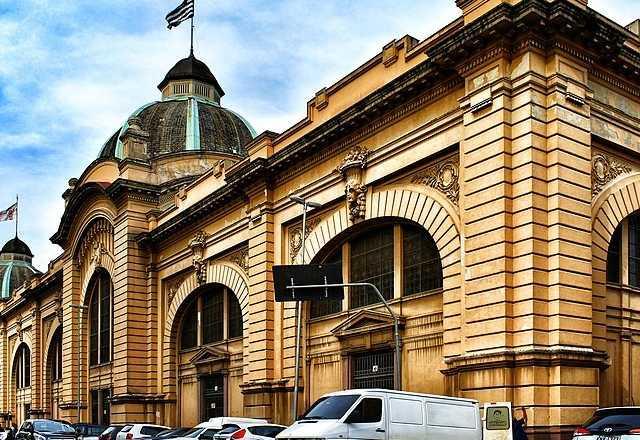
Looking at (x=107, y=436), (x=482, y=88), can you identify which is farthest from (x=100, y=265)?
(x=482, y=88)

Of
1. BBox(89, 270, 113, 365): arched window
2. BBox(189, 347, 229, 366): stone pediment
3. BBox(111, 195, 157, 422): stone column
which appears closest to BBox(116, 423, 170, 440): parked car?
BBox(189, 347, 229, 366): stone pediment

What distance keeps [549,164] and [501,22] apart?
386 centimetres

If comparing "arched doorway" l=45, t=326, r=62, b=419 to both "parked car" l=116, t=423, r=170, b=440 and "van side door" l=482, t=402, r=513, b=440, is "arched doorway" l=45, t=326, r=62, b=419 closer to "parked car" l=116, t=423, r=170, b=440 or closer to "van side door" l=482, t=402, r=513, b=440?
"parked car" l=116, t=423, r=170, b=440

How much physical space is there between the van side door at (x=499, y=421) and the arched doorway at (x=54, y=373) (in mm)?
49031

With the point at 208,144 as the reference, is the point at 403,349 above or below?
below

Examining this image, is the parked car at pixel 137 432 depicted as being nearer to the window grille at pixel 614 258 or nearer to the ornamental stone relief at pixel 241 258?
the ornamental stone relief at pixel 241 258

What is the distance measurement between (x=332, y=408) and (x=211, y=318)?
2226 cm

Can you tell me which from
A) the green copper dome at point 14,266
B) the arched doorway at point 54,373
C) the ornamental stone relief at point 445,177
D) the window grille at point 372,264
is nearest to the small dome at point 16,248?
the green copper dome at point 14,266

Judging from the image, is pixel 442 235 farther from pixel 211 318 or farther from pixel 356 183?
pixel 211 318

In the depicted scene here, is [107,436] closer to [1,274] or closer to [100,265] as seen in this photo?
[100,265]

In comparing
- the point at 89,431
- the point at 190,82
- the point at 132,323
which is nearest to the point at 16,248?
the point at 190,82

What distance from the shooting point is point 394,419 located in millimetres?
19047

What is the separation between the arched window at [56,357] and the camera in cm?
6360

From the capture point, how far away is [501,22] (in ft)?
74.0
